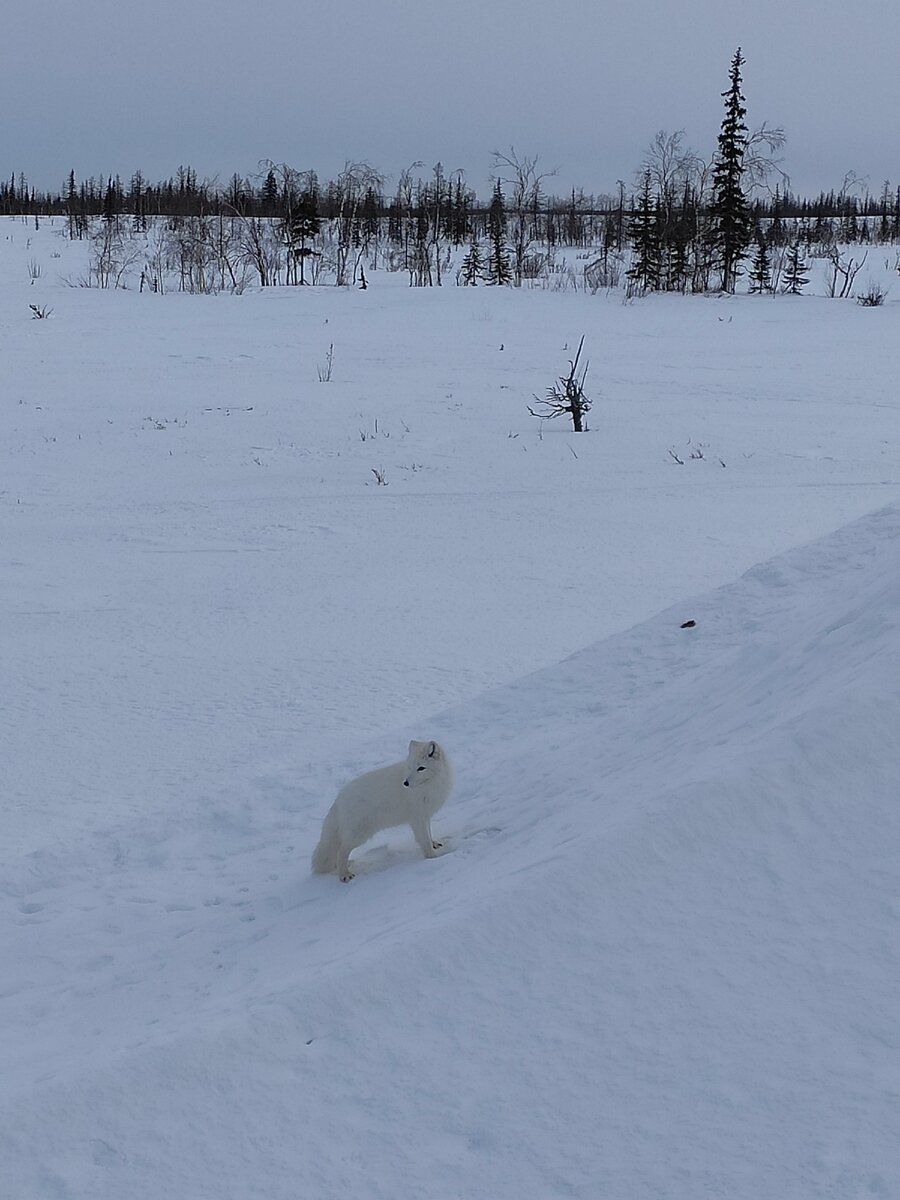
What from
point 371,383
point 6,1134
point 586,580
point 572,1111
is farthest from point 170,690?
point 371,383

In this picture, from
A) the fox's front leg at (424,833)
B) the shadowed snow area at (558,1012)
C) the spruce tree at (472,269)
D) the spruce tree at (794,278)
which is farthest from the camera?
the spruce tree at (472,269)

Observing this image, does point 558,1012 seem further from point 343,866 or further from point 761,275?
point 761,275

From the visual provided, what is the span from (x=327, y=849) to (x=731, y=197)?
102 ft

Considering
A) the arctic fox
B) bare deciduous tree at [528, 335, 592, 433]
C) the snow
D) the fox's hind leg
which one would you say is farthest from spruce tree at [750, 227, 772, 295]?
the fox's hind leg

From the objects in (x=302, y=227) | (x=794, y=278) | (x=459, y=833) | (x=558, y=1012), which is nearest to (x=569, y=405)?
(x=459, y=833)

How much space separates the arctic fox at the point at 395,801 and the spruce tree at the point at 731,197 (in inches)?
1143

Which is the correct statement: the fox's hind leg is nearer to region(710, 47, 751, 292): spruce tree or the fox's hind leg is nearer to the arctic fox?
the arctic fox

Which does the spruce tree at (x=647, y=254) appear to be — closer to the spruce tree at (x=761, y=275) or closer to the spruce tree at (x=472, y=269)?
the spruce tree at (x=761, y=275)

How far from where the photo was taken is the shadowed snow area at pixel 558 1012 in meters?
2.06

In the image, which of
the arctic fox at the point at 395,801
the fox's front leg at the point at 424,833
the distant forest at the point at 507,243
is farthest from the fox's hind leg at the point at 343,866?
the distant forest at the point at 507,243

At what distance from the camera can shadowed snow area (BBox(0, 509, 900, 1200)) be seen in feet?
6.75

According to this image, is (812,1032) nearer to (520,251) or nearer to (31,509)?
(31,509)

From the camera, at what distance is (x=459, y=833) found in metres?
3.83

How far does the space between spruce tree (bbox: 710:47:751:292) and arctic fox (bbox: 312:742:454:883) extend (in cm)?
2902
